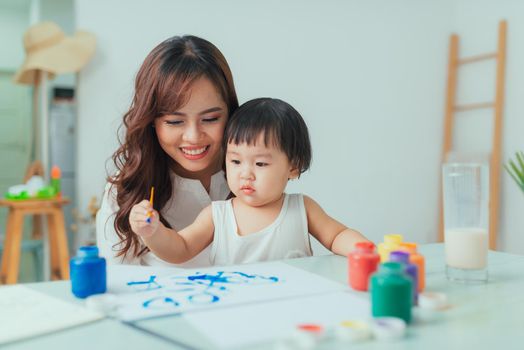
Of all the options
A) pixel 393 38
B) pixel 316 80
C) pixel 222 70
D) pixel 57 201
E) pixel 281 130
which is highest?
pixel 393 38

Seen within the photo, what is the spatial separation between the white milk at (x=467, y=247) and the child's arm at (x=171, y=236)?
1.55ft

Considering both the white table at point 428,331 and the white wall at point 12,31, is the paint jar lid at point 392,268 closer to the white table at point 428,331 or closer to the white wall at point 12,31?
the white table at point 428,331

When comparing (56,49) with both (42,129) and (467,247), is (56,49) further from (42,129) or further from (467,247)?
(467,247)

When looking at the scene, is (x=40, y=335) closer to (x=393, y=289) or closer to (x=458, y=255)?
(x=393, y=289)

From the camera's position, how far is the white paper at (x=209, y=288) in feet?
2.08

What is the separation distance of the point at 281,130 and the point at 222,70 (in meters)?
0.31

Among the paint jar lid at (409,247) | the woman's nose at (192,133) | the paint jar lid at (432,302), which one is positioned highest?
the woman's nose at (192,133)

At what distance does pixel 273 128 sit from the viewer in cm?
105

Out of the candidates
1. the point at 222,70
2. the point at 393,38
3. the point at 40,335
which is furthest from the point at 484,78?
the point at 40,335

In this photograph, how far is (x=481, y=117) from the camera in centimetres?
343

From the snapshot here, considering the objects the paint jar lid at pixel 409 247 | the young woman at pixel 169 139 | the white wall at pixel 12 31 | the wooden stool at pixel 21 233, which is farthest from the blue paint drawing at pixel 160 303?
the white wall at pixel 12 31

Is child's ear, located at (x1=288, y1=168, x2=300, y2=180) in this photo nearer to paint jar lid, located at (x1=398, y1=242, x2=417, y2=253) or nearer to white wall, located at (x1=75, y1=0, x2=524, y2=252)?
paint jar lid, located at (x1=398, y1=242, x2=417, y2=253)

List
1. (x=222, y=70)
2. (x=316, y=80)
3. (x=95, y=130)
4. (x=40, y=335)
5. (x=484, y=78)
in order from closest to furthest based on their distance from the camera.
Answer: (x=40, y=335) < (x=222, y=70) < (x=95, y=130) < (x=316, y=80) < (x=484, y=78)

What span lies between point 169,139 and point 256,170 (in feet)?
0.94
